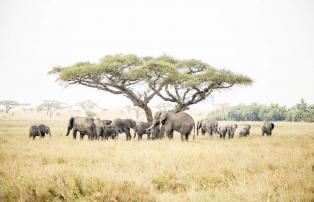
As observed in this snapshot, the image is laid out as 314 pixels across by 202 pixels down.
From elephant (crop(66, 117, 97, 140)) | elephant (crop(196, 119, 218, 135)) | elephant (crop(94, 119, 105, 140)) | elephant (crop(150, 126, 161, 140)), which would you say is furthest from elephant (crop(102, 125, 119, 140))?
elephant (crop(196, 119, 218, 135))

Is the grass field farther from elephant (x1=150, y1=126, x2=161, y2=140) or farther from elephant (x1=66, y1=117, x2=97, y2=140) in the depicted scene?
elephant (x1=150, y1=126, x2=161, y2=140)

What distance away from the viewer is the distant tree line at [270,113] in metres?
73.9

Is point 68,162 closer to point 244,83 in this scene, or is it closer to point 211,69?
point 211,69

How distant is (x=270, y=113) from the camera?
77750 mm

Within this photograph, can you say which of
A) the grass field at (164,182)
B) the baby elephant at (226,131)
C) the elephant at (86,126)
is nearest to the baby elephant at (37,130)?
the elephant at (86,126)

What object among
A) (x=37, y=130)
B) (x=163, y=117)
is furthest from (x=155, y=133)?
(x=37, y=130)

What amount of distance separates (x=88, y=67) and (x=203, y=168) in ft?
54.4

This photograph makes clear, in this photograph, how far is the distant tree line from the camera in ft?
242

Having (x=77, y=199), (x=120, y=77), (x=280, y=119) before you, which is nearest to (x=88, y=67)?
(x=120, y=77)

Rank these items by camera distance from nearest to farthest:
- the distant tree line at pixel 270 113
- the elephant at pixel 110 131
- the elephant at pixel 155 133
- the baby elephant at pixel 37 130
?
the baby elephant at pixel 37 130 < the elephant at pixel 110 131 < the elephant at pixel 155 133 < the distant tree line at pixel 270 113

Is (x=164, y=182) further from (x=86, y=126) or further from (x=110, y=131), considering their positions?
(x=110, y=131)

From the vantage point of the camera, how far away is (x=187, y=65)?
2561 cm

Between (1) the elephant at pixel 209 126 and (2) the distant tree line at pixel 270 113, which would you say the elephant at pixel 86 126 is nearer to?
(1) the elephant at pixel 209 126

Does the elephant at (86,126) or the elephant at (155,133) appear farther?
the elephant at (155,133)
